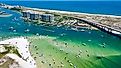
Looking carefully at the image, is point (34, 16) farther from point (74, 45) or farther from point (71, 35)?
point (74, 45)

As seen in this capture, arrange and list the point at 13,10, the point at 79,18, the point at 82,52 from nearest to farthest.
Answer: the point at 82,52
the point at 79,18
the point at 13,10

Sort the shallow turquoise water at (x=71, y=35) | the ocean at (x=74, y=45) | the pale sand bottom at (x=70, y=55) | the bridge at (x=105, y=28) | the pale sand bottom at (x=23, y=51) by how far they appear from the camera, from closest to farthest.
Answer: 1. the pale sand bottom at (x=23, y=51)
2. the pale sand bottom at (x=70, y=55)
3. the ocean at (x=74, y=45)
4. the shallow turquoise water at (x=71, y=35)
5. the bridge at (x=105, y=28)

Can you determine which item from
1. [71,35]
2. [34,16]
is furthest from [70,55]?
[34,16]

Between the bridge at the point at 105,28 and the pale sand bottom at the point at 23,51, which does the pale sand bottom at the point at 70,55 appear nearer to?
the pale sand bottom at the point at 23,51

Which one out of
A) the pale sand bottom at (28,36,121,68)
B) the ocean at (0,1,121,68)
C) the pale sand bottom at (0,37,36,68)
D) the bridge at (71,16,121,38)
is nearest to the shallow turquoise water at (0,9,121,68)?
the ocean at (0,1,121,68)

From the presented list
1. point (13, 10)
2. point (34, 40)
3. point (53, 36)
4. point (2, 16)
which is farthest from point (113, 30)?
point (13, 10)

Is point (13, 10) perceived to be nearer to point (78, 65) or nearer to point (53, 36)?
point (53, 36)

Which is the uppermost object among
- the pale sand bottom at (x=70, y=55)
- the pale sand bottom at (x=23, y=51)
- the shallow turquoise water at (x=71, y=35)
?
the pale sand bottom at (x=23, y=51)

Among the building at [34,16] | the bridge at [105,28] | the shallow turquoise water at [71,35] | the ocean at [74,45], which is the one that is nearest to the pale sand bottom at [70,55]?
the ocean at [74,45]
